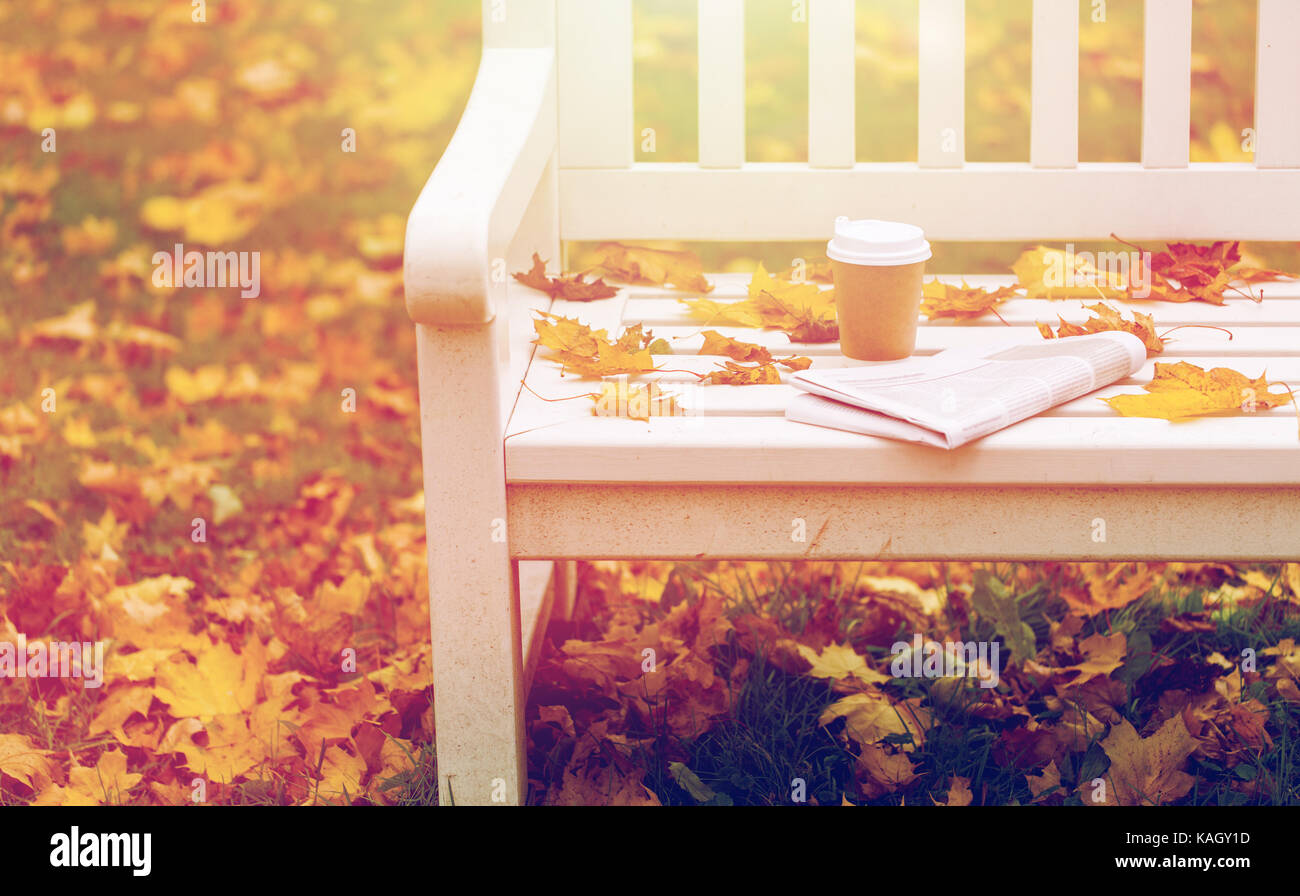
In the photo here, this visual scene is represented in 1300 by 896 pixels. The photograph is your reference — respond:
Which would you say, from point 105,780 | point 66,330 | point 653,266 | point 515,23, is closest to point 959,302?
point 653,266

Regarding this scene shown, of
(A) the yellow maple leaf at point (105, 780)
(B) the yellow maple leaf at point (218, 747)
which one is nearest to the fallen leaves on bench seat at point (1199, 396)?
(B) the yellow maple leaf at point (218, 747)

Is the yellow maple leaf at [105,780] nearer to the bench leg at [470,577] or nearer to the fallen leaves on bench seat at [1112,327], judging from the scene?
the bench leg at [470,577]

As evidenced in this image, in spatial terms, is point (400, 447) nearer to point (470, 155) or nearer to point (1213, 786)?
point (470, 155)

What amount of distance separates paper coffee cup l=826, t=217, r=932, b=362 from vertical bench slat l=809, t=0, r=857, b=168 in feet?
1.44

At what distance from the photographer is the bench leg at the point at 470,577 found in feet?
4.01

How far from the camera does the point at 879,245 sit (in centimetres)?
137

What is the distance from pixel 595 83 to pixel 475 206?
660mm

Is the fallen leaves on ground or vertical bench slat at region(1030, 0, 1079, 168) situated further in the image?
vertical bench slat at region(1030, 0, 1079, 168)

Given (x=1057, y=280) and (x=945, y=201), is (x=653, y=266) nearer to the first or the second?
(x=945, y=201)

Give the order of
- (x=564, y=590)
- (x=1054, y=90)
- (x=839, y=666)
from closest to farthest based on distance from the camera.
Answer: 1. (x=839, y=666)
2. (x=1054, y=90)
3. (x=564, y=590)

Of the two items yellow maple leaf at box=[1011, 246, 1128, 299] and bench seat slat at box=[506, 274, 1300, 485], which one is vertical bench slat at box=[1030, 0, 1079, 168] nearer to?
yellow maple leaf at box=[1011, 246, 1128, 299]

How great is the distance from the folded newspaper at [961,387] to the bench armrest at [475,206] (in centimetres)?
29

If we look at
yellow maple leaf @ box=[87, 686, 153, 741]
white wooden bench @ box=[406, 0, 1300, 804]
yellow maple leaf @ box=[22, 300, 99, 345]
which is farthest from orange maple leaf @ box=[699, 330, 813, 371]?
yellow maple leaf @ box=[22, 300, 99, 345]

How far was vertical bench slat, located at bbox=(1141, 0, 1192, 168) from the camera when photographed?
178cm
